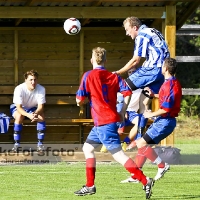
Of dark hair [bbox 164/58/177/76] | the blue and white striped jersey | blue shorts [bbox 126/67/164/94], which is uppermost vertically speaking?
the blue and white striped jersey

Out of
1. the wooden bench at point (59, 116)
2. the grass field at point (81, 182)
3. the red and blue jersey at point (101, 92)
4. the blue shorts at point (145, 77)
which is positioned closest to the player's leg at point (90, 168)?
the grass field at point (81, 182)

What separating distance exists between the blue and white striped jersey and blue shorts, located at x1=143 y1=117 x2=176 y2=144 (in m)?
1.41

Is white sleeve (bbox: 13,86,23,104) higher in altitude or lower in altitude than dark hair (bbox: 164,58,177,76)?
lower

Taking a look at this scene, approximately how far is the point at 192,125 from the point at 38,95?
9434mm

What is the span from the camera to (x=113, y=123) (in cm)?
877

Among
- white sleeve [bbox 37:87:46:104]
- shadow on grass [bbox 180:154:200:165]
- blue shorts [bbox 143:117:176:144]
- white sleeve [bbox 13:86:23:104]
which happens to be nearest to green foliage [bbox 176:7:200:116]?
shadow on grass [bbox 180:154:200:165]

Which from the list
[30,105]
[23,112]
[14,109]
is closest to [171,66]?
[23,112]

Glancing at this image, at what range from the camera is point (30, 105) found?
48.0 feet

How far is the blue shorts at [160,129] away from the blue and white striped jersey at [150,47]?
55.6 inches

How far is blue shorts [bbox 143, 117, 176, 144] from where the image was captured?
10.1 m

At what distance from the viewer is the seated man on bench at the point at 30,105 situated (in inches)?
564

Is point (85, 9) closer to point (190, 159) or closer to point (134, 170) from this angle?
point (190, 159)

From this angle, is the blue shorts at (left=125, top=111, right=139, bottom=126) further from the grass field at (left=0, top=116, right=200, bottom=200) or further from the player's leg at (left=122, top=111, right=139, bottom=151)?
the grass field at (left=0, top=116, right=200, bottom=200)

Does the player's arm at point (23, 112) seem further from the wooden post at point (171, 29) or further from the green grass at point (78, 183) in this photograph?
the wooden post at point (171, 29)
